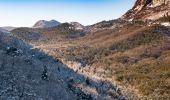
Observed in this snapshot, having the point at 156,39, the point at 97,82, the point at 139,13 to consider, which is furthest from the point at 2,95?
the point at 139,13

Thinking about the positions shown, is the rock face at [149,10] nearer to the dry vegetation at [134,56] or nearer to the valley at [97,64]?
Answer: the valley at [97,64]

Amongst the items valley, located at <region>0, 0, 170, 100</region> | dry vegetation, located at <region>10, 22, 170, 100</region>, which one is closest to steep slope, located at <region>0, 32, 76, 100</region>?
valley, located at <region>0, 0, 170, 100</region>

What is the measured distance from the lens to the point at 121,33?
111 m

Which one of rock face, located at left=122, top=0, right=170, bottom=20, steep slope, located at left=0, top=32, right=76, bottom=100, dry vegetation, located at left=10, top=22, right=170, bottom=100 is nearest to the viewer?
steep slope, located at left=0, top=32, right=76, bottom=100

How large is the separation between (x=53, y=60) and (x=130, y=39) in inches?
2603

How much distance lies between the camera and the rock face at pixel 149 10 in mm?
128212

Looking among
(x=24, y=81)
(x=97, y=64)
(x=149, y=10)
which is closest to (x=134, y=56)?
(x=97, y=64)

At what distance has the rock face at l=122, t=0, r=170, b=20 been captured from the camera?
128 meters

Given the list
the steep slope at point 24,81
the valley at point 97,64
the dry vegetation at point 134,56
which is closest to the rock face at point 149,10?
the valley at point 97,64

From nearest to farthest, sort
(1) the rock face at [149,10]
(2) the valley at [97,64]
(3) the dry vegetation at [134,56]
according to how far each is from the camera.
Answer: (2) the valley at [97,64] → (3) the dry vegetation at [134,56] → (1) the rock face at [149,10]

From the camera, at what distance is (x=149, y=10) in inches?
5546

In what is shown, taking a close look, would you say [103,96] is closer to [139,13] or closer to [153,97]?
[153,97]

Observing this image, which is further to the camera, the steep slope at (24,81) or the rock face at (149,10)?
the rock face at (149,10)

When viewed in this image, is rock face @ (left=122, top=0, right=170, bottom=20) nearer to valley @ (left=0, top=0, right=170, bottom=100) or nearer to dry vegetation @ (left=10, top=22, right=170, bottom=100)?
valley @ (left=0, top=0, right=170, bottom=100)
